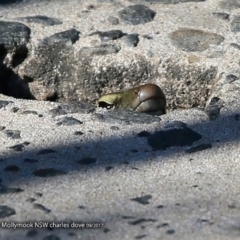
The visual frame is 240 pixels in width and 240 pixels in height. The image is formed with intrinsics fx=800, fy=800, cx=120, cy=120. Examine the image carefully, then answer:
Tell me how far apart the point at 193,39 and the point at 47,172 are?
Answer: 4.00ft

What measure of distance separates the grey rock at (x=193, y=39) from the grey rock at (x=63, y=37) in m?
0.42

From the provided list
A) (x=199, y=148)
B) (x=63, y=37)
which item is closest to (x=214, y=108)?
(x=199, y=148)

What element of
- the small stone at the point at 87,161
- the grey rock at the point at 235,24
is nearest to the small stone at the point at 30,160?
the small stone at the point at 87,161

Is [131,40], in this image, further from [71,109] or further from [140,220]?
[140,220]

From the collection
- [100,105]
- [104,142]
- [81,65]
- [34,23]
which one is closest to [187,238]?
[104,142]

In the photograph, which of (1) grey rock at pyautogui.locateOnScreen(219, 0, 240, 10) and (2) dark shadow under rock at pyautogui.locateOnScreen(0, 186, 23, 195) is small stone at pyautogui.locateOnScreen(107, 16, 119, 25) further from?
(2) dark shadow under rock at pyautogui.locateOnScreen(0, 186, 23, 195)

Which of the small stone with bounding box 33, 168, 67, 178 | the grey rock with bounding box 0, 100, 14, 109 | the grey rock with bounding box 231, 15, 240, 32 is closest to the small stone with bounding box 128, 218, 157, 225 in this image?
the small stone with bounding box 33, 168, 67, 178

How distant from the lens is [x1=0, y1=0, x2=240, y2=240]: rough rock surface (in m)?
2.31

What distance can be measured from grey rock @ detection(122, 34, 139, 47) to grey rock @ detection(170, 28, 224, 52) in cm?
16

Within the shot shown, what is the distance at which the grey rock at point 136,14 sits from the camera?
145 inches

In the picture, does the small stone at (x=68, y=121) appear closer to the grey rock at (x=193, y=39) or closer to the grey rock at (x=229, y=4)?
the grey rock at (x=193, y=39)

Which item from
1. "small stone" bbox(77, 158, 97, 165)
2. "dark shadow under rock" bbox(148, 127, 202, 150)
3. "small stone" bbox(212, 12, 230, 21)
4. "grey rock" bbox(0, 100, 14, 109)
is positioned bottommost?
"grey rock" bbox(0, 100, 14, 109)

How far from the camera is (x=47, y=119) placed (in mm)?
2879

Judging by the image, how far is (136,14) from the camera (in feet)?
12.2
